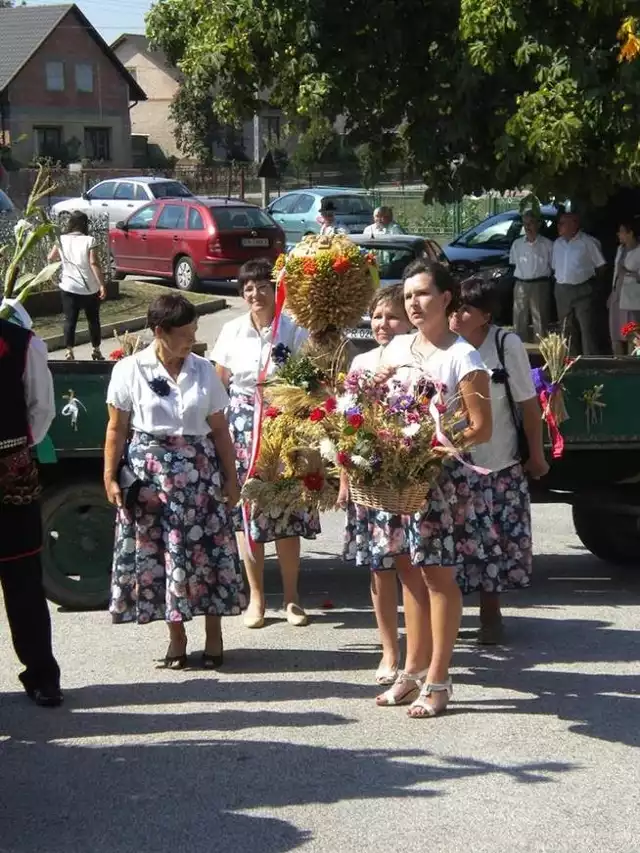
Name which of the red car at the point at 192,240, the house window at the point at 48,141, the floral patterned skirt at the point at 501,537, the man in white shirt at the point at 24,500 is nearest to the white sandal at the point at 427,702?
the floral patterned skirt at the point at 501,537

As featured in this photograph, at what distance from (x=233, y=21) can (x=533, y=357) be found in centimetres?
793

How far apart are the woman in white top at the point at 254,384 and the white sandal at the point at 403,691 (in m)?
1.39

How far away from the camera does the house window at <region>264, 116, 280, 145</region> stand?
63625 millimetres

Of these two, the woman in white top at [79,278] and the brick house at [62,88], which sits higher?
the brick house at [62,88]

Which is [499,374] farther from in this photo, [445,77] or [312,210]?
[312,210]

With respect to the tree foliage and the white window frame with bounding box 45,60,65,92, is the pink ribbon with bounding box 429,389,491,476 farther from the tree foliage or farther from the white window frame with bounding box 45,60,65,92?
the white window frame with bounding box 45,60,65,92

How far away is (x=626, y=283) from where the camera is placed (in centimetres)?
1499

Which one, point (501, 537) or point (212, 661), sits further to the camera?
point (501, 537)

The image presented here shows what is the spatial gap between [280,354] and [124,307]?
1451cm

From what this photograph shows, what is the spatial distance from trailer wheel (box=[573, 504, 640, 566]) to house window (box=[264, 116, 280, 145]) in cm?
5324

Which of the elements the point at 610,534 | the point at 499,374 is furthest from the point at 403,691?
the point at 610,534

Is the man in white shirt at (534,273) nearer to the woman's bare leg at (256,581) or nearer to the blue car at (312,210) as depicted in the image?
the woman's bare leg at (256,581)

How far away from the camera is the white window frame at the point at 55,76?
63938 millimetres

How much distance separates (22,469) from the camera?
5.94 meters
